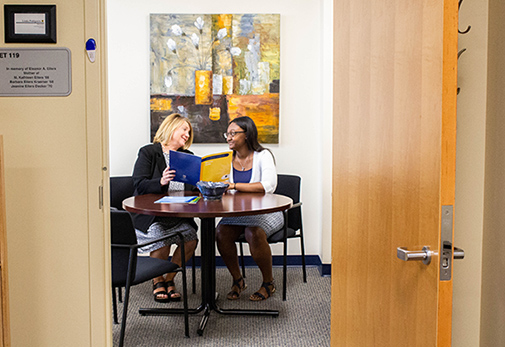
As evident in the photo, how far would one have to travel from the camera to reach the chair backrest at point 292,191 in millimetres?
3609

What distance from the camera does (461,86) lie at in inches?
54.5

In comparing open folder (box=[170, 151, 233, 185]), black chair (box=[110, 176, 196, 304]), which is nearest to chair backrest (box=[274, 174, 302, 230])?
open folder (box=[170, 151, 233, 185])

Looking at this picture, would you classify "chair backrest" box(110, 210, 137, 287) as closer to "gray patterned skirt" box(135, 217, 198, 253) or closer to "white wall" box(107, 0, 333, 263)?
"gray patterned skirt" box(135, 217, 198, 253)

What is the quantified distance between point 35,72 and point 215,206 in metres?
1.41

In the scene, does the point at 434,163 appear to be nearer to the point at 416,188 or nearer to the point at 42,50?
the point at 416,188

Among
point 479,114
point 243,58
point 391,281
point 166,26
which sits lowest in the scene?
point 391,281

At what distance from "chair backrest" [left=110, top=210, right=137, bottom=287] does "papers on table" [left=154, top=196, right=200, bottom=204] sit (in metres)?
0.60

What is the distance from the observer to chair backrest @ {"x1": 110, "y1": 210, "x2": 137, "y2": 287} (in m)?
2.29

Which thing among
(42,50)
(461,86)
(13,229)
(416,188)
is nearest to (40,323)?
(13,229)

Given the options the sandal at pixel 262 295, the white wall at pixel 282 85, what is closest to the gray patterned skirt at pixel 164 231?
the sandal at pixel 262 295

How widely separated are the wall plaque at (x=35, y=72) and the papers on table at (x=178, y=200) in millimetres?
1432

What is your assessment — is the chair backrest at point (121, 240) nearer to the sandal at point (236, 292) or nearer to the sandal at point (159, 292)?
the sandal at point (159, 292)

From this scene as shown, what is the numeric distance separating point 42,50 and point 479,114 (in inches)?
56.6

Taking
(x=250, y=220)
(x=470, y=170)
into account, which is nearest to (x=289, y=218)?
(x=250, y=220)
